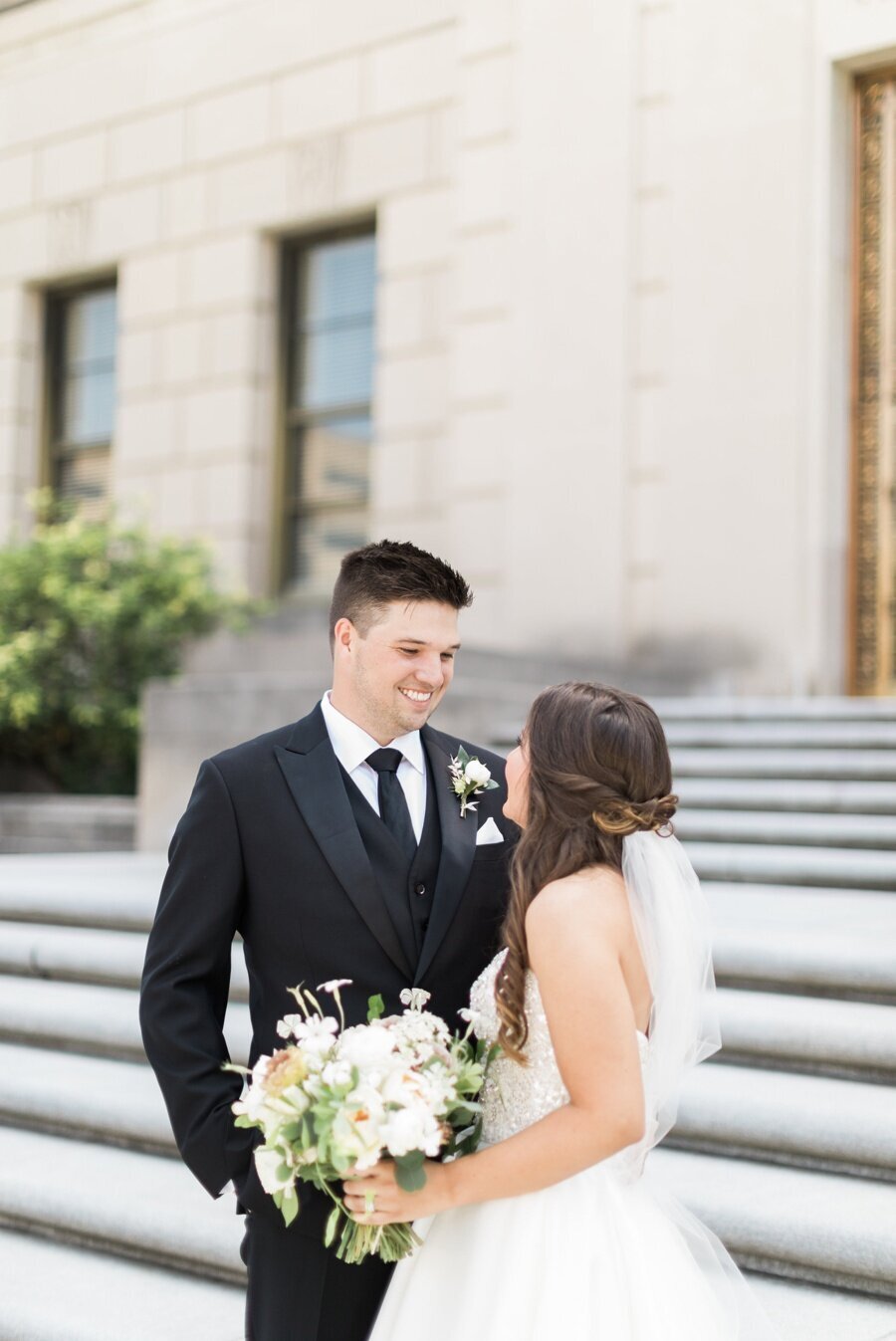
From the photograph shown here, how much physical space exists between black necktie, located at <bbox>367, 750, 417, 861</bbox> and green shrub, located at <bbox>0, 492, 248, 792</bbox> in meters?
7.46

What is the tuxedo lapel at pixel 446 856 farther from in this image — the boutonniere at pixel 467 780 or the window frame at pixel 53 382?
the window frame at pixel 53 382

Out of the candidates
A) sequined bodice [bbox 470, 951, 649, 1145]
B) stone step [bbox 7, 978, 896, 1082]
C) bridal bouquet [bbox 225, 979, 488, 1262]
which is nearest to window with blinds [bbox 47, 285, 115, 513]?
stone step [bbox 7, 978, 896, 1082]

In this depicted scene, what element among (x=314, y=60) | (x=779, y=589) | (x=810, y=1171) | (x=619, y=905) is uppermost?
(x=314, y=60)

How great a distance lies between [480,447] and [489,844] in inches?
331

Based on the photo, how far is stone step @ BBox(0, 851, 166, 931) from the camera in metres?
5.79

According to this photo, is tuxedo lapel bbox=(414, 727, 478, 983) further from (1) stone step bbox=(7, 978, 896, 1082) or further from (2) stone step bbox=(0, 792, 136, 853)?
(2) stone step bbox=(0, 792, 136, 853)

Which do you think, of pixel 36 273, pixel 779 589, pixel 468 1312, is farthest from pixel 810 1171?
pixel 36 273

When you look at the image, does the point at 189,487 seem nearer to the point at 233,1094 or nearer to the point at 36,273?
the point at 36,273

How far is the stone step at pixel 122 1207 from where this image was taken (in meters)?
3.87

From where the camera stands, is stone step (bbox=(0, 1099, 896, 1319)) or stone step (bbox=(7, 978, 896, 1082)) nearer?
stone step (bbox=(0, 1099, 896, 1319))

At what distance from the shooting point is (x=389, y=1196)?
7.01 feet

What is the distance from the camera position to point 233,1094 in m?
2.47

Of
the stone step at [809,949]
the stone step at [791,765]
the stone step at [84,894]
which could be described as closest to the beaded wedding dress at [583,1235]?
the stone step at [809,949]

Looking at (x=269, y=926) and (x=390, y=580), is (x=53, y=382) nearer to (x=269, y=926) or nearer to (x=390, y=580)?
(x=390, y=580)
